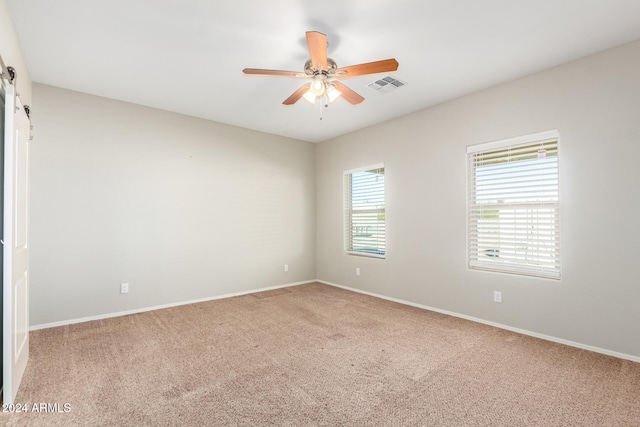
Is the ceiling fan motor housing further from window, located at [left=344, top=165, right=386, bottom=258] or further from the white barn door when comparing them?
window, located at [left=344, top=165, right=386, bottom=258]

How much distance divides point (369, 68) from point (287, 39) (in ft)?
2.52

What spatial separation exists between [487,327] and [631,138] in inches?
85.5

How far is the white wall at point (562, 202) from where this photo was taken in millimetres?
2633

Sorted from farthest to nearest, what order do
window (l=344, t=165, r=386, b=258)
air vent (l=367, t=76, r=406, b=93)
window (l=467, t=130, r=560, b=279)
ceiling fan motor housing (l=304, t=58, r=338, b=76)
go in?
window (l=344, t=165, r=386, b=258) < air vent (l=367, t=76, r=406, b=93) < window (l=467, t=130, r=560, b=279) < ceiling fan motor housing (l=304, t=58, r=338, b=76)

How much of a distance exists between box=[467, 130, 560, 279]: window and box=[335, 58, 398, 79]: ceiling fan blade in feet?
6.18

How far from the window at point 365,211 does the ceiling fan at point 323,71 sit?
7.17 ft

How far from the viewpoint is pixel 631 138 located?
8.53ft

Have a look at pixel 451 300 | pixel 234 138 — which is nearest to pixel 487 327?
pixel 451 300

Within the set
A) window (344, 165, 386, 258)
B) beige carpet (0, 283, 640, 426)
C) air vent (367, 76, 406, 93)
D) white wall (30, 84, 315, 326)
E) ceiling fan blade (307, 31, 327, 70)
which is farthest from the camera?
window (344, 165, 386, 258)

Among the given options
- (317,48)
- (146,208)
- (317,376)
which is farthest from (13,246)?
(317,48)

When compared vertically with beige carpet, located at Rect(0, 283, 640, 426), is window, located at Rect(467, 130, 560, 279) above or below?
above

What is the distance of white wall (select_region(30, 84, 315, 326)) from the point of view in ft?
11.3

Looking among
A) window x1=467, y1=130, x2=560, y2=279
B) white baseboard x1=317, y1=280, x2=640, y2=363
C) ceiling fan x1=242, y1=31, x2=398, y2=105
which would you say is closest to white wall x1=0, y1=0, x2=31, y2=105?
ceiling fan x1=242, y1=31, x2=398, y2=105

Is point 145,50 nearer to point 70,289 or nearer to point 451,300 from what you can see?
point 70,289
